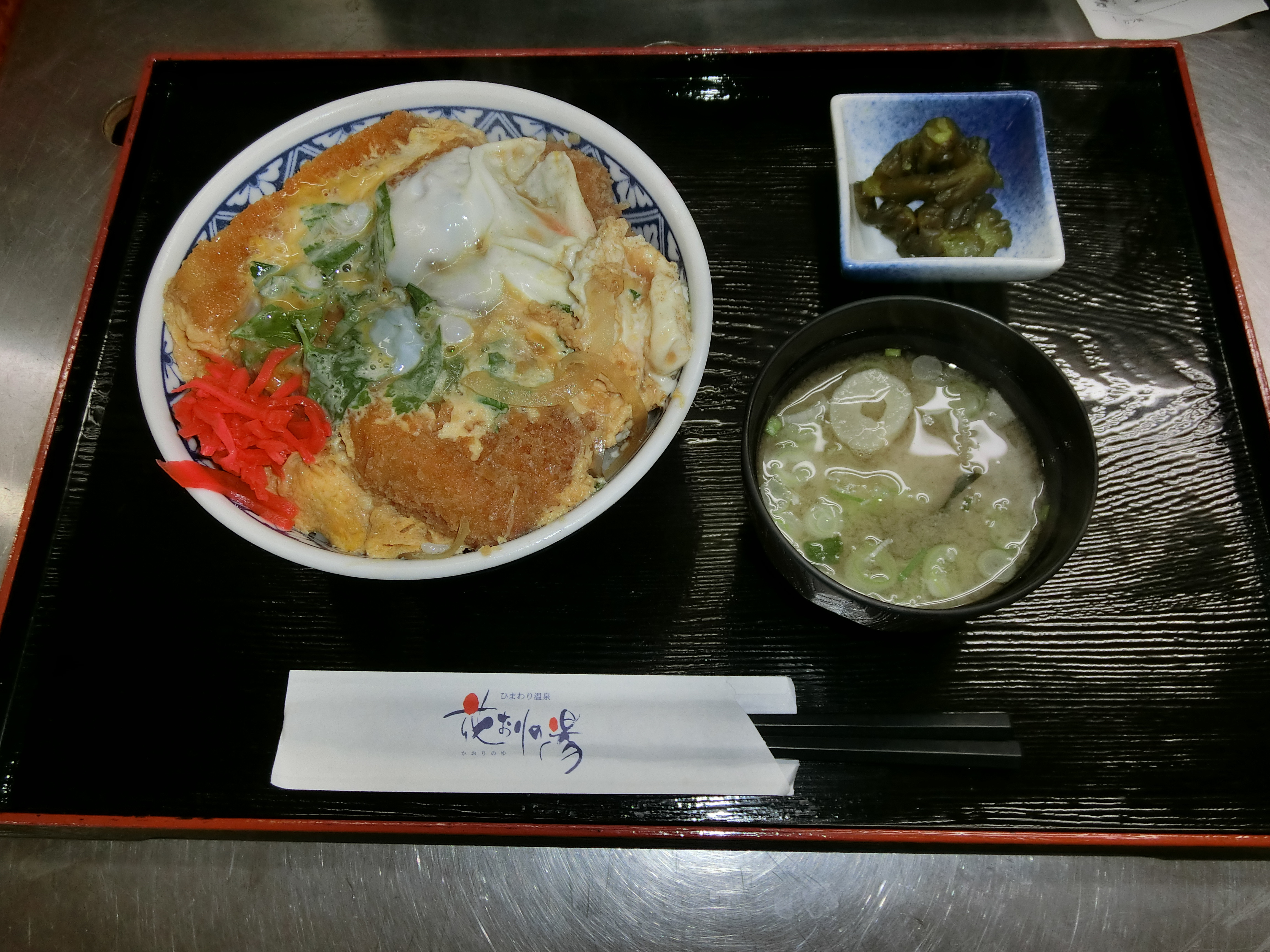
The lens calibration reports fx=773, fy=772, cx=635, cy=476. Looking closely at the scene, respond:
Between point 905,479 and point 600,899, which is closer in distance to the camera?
point 905,479

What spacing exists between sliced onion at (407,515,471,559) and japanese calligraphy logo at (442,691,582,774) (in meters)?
0.31

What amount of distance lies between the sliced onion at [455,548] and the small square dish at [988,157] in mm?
1136

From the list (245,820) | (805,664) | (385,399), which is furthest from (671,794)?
(385,399)

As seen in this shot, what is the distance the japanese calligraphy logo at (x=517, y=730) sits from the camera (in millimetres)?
1603

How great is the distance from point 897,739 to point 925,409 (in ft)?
2.34

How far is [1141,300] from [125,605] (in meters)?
2.70

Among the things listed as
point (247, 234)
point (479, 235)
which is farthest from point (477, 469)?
point (247, 234)

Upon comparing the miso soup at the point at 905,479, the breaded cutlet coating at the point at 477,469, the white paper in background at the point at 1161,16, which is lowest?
the miso soup at the point at 905,479

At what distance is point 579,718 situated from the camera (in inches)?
64.1

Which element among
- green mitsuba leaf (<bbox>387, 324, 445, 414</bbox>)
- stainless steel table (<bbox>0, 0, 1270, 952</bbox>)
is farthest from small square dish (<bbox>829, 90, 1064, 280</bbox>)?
stainless steel table (<bbox>0, 0, 1270, 952</bbox>)

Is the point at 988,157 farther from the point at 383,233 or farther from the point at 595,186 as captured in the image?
the point at 383,233

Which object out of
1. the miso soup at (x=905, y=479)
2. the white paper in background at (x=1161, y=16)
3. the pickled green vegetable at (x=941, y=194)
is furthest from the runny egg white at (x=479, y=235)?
the white paper in background at (x=1161, y=16)

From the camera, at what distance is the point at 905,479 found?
5.52ft

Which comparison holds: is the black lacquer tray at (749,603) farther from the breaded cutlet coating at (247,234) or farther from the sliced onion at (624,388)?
the breaded cutlet coating at (247,234)
